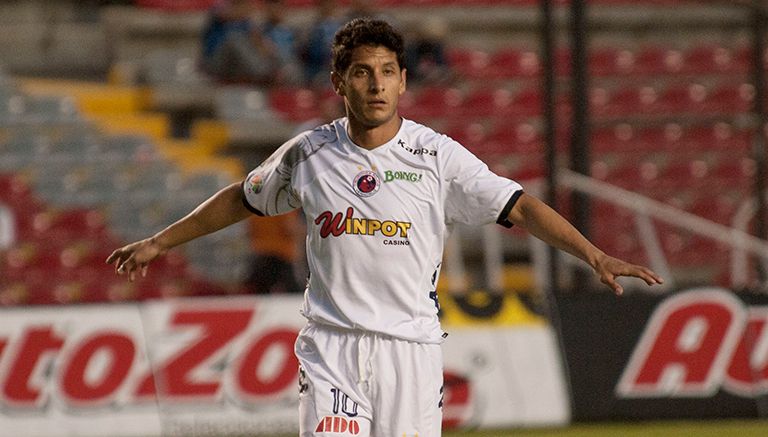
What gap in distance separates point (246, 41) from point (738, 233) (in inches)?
203

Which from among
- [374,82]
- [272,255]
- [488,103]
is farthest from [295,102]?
[374,82]

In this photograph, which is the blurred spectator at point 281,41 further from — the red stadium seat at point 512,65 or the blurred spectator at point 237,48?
the red stadium seat at point 512,65

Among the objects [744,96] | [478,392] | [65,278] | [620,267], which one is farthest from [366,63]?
[744,96]

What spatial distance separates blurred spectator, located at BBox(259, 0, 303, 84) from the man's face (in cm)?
1014

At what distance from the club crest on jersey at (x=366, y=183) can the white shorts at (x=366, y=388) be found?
18.7 inches

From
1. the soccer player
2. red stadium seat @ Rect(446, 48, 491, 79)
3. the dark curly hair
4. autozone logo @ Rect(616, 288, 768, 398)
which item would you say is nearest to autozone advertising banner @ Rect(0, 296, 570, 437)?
autozone logo @ Rect(616, 288, 768, 398)

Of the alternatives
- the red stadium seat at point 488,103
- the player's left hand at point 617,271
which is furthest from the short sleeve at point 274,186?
the red stadium seat at point 488,103

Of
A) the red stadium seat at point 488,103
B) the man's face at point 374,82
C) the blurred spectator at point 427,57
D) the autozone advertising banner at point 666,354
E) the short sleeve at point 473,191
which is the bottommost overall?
the autozone advertising banner at point 666,354

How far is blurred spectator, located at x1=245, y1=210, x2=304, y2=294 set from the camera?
11.6 meters

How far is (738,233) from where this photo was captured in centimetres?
1305

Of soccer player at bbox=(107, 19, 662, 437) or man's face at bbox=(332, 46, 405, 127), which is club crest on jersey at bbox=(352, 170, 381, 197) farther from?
man's face at bbox=(332, 46, 405, 127)

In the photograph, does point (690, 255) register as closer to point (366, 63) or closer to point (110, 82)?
point (110, 82)

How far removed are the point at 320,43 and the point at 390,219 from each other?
32.0 feet

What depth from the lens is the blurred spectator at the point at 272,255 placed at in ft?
38.2
